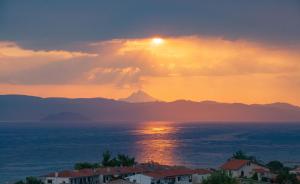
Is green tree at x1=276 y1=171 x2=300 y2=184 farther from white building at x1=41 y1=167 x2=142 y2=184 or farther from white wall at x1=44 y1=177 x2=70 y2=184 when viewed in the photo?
white wall at x1=44 y1=177 x2=70 y2=184

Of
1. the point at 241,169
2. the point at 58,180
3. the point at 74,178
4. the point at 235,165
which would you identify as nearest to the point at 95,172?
the point at 74,178

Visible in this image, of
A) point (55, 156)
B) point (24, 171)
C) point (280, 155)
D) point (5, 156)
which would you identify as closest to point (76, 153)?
point (55, 156)

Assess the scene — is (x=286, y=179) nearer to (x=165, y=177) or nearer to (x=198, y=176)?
(x=198, y=176)

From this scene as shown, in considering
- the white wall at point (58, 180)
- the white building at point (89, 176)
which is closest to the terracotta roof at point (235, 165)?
the white building at point (89, 176)

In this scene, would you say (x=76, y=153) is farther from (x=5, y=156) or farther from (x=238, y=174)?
(x=238, y=174)

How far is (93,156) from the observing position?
454 ft

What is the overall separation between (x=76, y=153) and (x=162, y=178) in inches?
3666

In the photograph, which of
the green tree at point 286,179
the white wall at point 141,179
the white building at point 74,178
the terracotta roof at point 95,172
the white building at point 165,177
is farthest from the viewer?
the terracotta roof at point 95,172

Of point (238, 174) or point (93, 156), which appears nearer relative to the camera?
point (238, 174)

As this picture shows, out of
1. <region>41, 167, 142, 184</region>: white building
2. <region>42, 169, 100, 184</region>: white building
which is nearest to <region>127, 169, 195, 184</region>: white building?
<region>41, 167, 142, 184</region>: white building

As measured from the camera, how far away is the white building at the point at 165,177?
59219 millimetres

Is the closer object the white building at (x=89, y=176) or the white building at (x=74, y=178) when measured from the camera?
the white building at (x=74, y=178)

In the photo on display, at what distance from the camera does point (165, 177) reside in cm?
6012

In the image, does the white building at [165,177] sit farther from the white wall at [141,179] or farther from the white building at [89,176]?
the white building at [89,176]
